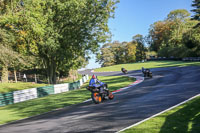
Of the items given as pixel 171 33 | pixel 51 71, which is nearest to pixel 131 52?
pixel 171 33

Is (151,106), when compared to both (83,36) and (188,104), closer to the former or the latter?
(188,104)

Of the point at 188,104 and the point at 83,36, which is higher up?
the point at 83,36

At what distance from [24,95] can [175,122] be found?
16727 millimetres

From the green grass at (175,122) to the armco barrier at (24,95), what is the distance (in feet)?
51.6

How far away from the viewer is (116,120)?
7.19 meters

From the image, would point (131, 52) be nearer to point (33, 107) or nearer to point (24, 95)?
point (24, 95)

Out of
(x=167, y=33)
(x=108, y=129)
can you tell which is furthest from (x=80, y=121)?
(x=167, y=33)

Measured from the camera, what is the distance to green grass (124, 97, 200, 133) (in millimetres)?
5664

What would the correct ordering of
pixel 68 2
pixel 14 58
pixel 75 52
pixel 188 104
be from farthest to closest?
1. pixel 75 52
2. pixel 68 2
3. pixel 14 58
4. pixel 188 104

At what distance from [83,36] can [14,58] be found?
983cm

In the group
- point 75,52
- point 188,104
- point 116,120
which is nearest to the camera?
point 116,120

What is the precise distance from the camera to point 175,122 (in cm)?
628

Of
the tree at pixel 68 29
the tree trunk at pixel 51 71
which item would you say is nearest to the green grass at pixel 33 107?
the tree at pixel 68 29

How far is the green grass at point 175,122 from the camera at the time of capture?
566 cm
